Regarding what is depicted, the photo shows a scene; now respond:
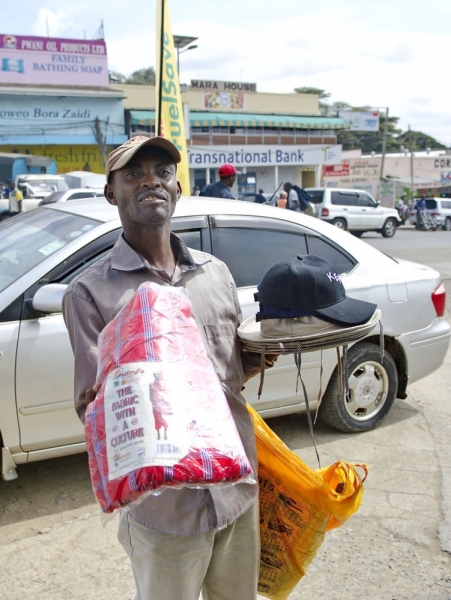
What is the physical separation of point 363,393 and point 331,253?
3.25 ft

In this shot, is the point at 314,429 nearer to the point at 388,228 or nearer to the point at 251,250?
the point at 251,250

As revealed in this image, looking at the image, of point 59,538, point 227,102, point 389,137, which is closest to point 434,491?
point 59,538

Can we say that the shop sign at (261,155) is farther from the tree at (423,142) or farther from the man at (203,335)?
the tree at (423,142)

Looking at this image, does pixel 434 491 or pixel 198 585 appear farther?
pixel 434 491

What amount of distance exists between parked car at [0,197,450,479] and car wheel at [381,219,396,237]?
64.9 feet

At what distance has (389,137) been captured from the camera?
A: 250 feet

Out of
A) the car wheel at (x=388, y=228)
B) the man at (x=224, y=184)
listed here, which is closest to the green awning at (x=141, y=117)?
the car wheel at (x=388, y=228)

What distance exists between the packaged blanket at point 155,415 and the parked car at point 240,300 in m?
1.60

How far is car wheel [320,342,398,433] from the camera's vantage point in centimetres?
407

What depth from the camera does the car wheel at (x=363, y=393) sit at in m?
4.07

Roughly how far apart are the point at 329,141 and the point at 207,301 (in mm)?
37114

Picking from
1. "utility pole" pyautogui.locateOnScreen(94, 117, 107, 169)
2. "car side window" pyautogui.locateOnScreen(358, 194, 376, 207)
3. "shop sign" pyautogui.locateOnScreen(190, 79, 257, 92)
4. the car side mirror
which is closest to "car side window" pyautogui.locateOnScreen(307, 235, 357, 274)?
the car side mirror

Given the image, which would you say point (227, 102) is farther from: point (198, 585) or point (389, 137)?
point (389, 137)

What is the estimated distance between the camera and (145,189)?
5.47 ft
